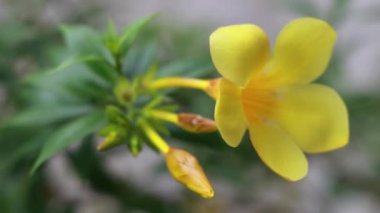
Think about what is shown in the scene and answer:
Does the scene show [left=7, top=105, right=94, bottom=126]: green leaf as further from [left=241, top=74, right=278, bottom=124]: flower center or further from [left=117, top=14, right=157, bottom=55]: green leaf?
[left=241, top=74, right=278, bottom=124]: flower center

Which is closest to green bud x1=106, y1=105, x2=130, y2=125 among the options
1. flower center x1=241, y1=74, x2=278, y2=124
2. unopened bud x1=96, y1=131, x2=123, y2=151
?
unopened bud x1=96, y1=131, x2=123, y2=151

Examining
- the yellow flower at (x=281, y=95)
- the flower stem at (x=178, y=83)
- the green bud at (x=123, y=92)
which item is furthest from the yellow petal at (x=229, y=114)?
the green bud at (x=123, y=92)

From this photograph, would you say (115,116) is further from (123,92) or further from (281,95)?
(281,95)

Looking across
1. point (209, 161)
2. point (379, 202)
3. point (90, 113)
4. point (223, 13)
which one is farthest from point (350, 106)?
point (223, 13)

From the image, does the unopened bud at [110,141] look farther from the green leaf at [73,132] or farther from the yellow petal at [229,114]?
A: the yellow petal at [229,114]

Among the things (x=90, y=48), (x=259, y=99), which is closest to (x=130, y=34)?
(x=90, y=48)

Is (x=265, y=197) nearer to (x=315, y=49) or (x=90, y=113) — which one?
(x=90, y=113)

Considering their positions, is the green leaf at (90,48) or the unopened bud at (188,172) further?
the green leaf at (90,48)
